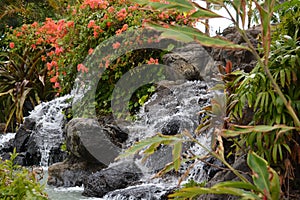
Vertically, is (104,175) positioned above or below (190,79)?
below

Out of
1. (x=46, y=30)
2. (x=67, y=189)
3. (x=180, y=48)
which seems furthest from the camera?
(x=46, y=30)

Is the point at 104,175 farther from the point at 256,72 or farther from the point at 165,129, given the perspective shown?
the point at 256,72

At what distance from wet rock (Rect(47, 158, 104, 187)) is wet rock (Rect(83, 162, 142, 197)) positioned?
75cm

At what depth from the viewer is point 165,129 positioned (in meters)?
5.99

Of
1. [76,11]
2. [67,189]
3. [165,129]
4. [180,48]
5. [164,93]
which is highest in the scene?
[76,11]

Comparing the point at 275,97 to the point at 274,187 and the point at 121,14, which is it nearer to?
the point at 274,187

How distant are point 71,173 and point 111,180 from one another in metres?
1.25

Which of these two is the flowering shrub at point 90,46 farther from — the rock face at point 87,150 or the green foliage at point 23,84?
the rock face at point 87,150

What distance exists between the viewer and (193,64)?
23.6 feet

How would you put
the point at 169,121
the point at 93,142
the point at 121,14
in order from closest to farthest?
the point at 169,121, the point at 93,142, the point at 121,14

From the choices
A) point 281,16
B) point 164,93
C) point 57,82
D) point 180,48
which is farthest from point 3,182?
point 57,82

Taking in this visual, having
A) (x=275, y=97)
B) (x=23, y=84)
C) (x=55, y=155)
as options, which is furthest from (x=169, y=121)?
(x=23, y=84)

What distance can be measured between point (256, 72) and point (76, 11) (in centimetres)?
648

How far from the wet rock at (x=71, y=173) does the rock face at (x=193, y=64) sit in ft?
6.57
